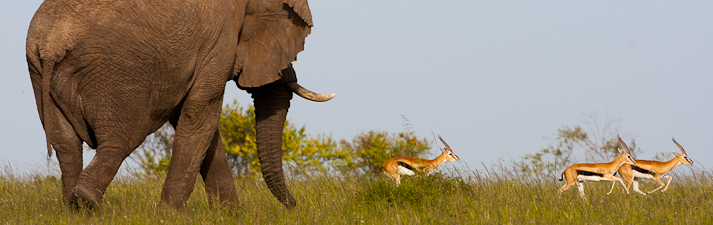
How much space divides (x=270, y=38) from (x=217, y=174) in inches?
68.5

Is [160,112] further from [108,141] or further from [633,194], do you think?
[633,194]

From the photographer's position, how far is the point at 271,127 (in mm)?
8039

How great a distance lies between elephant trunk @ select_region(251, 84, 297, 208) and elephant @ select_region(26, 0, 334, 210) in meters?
0.71

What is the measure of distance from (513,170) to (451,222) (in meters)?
3.22

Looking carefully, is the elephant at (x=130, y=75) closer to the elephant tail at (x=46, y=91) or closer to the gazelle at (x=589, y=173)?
the elephant tail at (x=46, y=91)

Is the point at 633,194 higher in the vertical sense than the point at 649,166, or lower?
lower

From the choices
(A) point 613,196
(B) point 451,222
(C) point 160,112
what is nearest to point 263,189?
(C) point 160,112

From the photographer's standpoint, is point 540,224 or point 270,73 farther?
point 270,73

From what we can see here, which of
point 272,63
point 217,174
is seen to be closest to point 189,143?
point 217,174

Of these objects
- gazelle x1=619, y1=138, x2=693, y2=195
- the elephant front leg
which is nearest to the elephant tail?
the elephant front leg

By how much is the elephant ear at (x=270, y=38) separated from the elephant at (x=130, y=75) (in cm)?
2

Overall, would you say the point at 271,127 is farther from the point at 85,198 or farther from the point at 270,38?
the point at 85,198

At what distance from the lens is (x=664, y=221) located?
6262 millimetres

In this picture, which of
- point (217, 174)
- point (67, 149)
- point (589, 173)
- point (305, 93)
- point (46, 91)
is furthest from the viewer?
point (589, 173)
